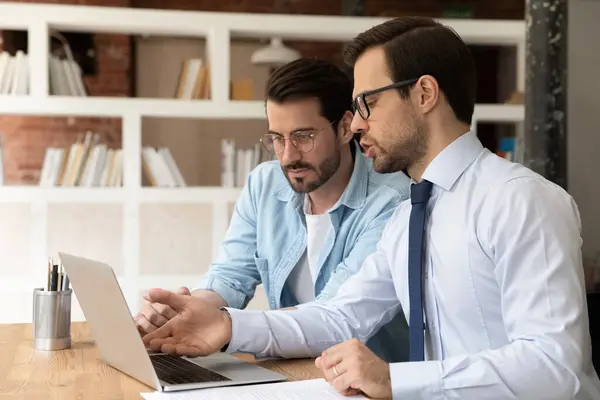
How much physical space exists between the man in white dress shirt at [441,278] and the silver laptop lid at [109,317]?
4.8 inches

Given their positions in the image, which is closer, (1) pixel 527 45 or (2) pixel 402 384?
(2) pixel 402 384

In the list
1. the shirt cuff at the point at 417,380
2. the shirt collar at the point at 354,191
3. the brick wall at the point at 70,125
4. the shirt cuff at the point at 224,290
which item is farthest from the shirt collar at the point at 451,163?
the brick wall at the point at 70,125

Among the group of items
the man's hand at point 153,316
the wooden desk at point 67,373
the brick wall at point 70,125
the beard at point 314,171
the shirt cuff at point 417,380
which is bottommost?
the wooden desk at point 67,373

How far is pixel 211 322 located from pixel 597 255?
3.21 m

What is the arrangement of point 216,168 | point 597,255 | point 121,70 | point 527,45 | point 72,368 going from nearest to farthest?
1. point 72,368
2. point 527,45
3. point 597,255
4. point 121,70
5. point 216,168

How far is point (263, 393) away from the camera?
1.43 meters

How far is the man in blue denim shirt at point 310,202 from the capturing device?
2256 millimetres

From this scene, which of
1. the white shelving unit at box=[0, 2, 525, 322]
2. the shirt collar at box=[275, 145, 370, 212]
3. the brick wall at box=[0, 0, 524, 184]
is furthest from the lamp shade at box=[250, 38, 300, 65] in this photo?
the shirt collar at box=[275, 145, 370, 212]

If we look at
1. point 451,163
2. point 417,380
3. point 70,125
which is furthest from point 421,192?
point 70,125

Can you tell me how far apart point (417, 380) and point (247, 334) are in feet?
1.54

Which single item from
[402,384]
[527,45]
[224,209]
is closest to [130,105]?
[224,209]

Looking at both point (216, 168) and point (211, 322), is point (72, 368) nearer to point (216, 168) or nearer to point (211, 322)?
point (211, 322)

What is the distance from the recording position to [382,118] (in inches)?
68.2

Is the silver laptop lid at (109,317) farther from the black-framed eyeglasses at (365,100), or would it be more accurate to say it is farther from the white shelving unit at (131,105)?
the white shelving unit at (131,105)
